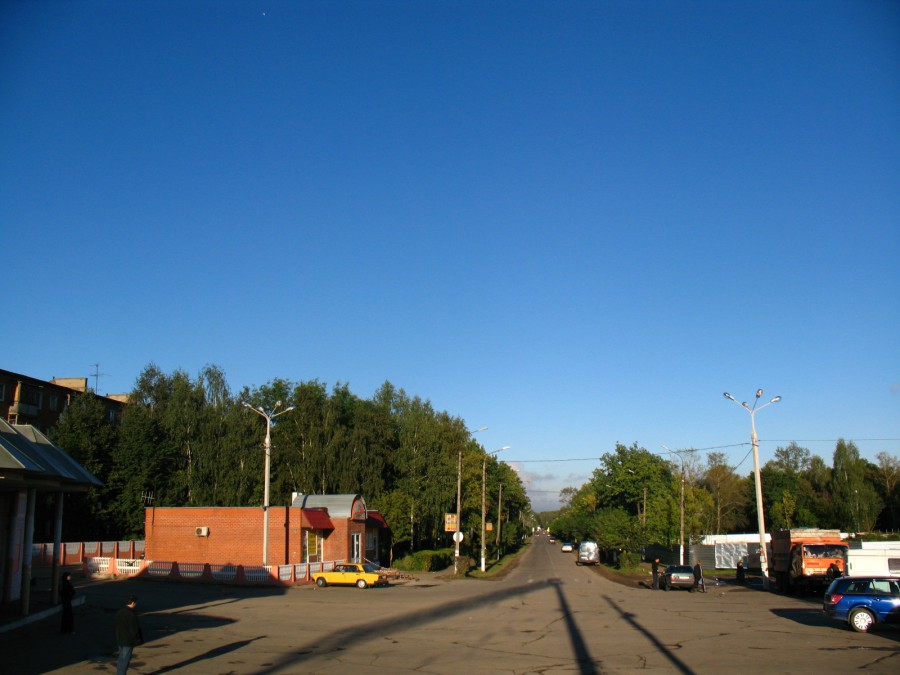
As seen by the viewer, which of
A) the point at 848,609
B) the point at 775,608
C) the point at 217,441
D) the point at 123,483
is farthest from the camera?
the point at 217,441

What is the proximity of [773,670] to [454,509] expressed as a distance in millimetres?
57906

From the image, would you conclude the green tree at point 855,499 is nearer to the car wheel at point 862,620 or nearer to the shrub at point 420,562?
the shrub at point 420,562

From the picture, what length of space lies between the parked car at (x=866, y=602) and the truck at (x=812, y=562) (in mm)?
14460

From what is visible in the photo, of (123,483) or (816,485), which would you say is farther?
(816,485)

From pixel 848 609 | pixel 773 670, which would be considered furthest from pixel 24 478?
pixel 848 609

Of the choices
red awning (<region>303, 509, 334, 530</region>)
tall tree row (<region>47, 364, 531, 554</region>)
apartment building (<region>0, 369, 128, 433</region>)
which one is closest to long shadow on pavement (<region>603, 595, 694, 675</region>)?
red awning (<region>303, 509, 334, 530</region>)

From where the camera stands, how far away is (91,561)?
1527 inches

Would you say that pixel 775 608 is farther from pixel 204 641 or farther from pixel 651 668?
pixel 204 641

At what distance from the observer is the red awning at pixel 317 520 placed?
4325 centimetres

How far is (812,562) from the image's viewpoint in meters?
34.0

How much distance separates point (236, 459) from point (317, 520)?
1008 inches

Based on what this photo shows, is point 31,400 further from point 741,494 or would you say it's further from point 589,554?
point 741,494

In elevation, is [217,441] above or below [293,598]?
above

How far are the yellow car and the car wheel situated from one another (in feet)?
72.7
